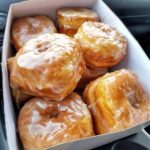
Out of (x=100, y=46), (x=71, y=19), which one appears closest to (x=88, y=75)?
(x=100, y=46)

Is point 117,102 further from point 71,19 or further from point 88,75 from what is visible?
point 71,19

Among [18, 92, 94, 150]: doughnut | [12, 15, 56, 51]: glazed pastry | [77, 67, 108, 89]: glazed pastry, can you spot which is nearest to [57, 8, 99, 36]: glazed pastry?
[12, 15, 56, 51]: glazed pastry

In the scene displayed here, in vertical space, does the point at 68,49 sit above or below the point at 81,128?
above

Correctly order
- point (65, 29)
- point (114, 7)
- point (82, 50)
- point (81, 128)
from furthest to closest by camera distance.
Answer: point (114, 7) < point (65, 29) < point (82, 50) < point (81, 128)

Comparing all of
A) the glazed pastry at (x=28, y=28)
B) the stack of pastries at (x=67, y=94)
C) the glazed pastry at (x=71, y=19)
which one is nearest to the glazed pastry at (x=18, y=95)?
the stack of pastries at (x=67, y=94)

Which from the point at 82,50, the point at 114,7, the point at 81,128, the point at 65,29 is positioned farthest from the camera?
the point at 114,7

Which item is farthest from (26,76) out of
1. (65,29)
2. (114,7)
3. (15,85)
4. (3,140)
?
(114,7)

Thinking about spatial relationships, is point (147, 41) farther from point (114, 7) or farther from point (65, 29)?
point (65, 29)

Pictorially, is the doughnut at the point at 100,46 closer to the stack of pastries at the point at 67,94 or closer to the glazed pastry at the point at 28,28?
the stack of pastries at the point at 67,94
